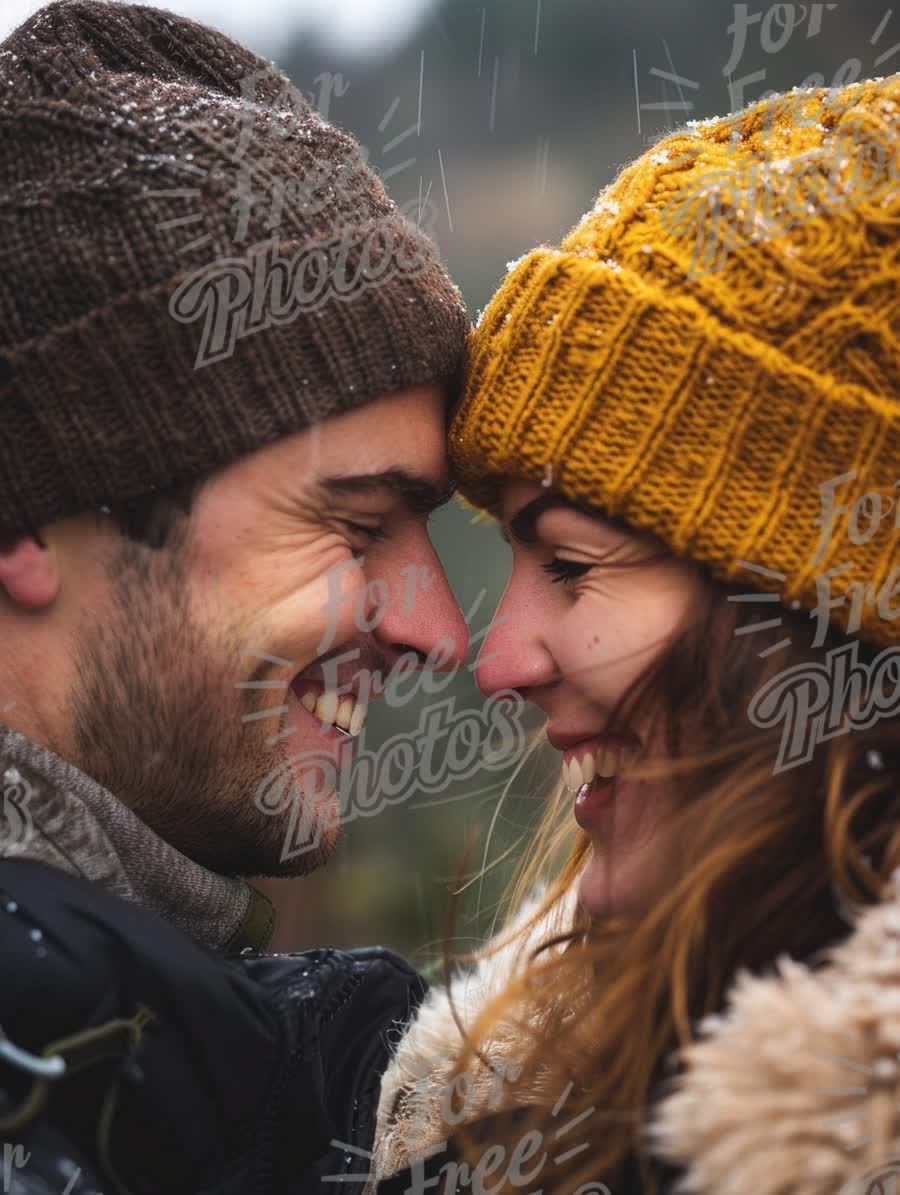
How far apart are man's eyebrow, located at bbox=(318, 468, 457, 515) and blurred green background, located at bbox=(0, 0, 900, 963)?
9.31 feet

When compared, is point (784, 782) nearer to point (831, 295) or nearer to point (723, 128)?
point (831, 295)

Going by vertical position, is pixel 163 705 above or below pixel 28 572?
below

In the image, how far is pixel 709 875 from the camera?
146 centimetres

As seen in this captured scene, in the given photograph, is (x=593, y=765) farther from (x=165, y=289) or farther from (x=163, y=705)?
(x=165, y=289)

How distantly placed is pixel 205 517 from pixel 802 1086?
125 centimetres

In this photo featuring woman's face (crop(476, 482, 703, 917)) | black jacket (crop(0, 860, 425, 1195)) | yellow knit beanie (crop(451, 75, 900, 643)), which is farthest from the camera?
woman's face (crop(476, 482, 703, 917))

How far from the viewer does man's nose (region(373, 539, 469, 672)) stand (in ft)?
6.76

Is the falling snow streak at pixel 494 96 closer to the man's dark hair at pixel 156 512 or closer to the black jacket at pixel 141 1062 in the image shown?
the man's dark hair at pixel 156 512

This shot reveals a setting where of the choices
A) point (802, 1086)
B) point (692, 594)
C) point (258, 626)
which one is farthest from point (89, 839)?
point (802, 1086)

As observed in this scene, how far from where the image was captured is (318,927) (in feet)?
16.1

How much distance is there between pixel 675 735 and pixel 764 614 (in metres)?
0.21

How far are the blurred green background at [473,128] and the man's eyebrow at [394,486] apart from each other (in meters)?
2.84

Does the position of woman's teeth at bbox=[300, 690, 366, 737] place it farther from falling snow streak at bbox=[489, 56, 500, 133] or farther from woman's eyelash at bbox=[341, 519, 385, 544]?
falling snow streak at bbox=[489, 56, 500, 133]

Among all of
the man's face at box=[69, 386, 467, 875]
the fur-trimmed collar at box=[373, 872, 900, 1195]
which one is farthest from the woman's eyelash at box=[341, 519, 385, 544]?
the fur-trimmed collar at box=[373, 872, 900, 1195]
